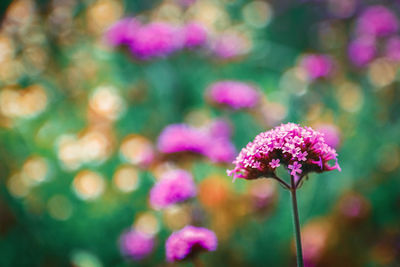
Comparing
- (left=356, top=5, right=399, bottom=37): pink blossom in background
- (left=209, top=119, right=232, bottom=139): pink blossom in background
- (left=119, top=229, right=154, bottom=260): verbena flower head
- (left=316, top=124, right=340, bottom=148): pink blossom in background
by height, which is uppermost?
(left=356, top=5, right=399, bottom=37): pink blossom in background

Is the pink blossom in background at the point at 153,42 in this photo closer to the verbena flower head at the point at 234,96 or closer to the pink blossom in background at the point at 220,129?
the verbena flower head at the point at 234,96

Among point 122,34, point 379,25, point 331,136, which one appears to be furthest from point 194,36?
point 379,25

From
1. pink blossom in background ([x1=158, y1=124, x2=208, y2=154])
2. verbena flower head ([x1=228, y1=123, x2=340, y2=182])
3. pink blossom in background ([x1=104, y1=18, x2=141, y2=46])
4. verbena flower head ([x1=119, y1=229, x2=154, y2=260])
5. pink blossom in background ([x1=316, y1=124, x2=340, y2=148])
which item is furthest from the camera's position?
pink blossom in background ([x1=104, y1=18, x2=141, y2=46])

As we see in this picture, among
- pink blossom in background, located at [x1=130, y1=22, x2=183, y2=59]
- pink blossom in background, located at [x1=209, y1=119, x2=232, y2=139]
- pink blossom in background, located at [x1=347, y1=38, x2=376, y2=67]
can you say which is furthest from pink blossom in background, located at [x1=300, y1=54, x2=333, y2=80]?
pink blossom in background, located at [x1=130, y1=22, x2=183, y2=59]

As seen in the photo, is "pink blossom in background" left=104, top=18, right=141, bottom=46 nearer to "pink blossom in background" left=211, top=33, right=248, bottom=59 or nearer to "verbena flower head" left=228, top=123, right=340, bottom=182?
"pink blossom in background" left=211, top=33, right=248, bottom=59

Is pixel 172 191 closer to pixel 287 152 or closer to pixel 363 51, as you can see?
pixel 287 152

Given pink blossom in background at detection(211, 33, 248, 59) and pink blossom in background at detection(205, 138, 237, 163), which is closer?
pink blossom in background at detection(205, 138, 237, 163)
